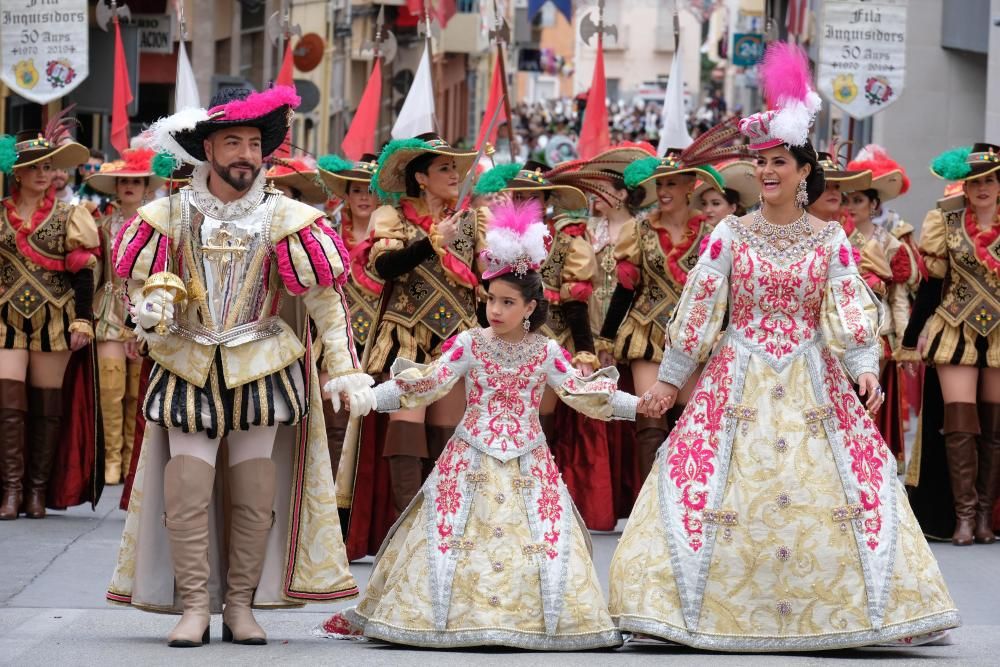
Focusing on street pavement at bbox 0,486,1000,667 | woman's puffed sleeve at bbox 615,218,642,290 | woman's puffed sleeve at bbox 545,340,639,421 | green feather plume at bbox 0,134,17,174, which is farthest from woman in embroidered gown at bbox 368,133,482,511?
green feather plume at bbox 0,134,17,174

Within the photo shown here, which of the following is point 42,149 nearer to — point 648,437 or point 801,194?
point 648,437

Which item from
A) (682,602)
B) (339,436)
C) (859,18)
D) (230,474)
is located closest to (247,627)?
(230,474)

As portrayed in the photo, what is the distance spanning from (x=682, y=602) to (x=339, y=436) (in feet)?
13.2

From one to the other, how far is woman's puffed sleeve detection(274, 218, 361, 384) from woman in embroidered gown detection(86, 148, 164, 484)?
15.0 feet

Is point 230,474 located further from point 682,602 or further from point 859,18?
point 859,18

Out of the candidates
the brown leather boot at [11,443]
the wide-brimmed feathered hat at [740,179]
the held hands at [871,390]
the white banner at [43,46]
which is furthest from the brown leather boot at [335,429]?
the held hands at [871,390]

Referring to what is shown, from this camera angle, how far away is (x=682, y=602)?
6.77 m

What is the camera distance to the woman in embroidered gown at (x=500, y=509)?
22.2 feet

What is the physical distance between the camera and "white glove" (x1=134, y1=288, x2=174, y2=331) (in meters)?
6.53

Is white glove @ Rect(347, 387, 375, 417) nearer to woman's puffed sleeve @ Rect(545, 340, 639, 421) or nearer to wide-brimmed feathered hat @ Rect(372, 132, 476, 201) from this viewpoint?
woman's puffed sleeve @ Rect(545, 340, 639, 421)

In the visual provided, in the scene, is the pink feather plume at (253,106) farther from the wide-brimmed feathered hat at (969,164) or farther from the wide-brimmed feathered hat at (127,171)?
the wide-brimmed feathered hat at (127,171)

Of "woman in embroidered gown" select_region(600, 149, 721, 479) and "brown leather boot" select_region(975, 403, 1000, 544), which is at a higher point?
"woman in embroidered gown" select_region(600, 149, 721, 479)

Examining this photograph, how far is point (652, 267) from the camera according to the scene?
388 inches

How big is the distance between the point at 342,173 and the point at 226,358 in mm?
4178
